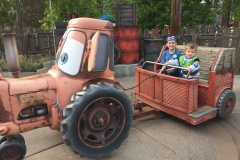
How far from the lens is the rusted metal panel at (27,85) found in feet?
7.71

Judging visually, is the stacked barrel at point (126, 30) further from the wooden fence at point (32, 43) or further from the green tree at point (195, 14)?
the green tree at point (195, 14)

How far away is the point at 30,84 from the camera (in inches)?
96.2

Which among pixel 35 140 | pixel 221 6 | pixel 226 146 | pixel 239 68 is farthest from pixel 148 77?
pixel 221 6

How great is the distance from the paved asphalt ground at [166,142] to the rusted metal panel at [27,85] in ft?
3.00

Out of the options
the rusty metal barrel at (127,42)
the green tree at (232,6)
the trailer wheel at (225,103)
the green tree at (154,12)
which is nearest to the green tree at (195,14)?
the green tree at (154,12)

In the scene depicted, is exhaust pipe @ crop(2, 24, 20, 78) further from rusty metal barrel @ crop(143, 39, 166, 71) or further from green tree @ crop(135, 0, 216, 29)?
green tree @ crop(135, 0, 216, 29)

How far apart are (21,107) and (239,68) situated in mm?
6477

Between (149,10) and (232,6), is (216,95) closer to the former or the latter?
(149,10)

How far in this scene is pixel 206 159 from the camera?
269cm

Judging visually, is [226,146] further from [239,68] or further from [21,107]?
[239,68]

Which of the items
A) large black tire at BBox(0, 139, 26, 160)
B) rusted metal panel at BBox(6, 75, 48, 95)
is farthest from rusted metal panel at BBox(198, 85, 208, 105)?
large black tire at BBox(0, 139, 26, 160)

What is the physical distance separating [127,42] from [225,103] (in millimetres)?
4074

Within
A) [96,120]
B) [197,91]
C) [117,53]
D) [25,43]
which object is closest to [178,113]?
[197,91]

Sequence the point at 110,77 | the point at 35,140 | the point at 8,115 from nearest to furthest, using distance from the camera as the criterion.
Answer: the point at 8,115 → the point at 110,77 → the point at 35,140
